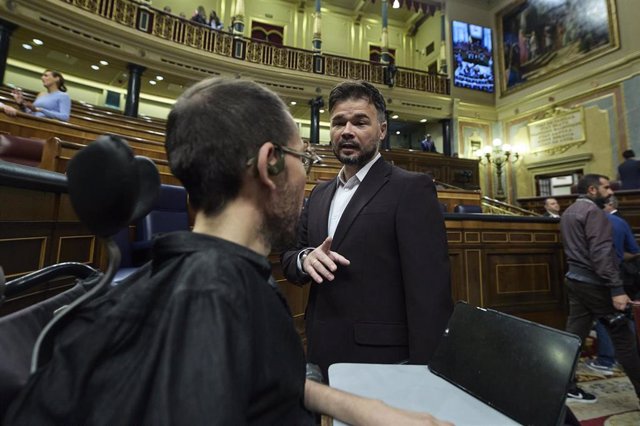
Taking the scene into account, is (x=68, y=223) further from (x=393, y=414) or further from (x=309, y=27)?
(x=309, y=27)

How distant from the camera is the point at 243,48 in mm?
9539

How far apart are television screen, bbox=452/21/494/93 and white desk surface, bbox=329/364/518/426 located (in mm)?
12683

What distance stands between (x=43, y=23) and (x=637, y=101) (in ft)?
43.3

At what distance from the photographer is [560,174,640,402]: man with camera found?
2.08 metres

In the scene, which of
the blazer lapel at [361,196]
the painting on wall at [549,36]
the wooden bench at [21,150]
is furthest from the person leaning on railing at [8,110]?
the painting on wall at [549,36]

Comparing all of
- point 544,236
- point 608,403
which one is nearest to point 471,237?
point 544,236

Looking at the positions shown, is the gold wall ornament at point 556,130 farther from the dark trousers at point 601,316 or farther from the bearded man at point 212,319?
the bearded man at point 212,319

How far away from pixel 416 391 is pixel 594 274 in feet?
7.84

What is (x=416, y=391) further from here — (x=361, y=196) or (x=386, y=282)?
(x=361, y=196)

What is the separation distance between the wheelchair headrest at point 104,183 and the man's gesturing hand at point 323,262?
0.59 m

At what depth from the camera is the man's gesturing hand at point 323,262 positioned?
0.93 metres

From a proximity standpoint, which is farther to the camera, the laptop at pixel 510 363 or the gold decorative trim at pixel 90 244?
the gold decorative trim at pixel 90 244

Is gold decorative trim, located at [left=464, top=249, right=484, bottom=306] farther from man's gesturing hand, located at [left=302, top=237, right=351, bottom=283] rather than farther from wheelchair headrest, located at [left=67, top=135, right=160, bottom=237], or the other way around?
wheelchair headrest, located at [left=67, top=135, right=160, bottom=237]

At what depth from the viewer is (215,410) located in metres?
0.35
